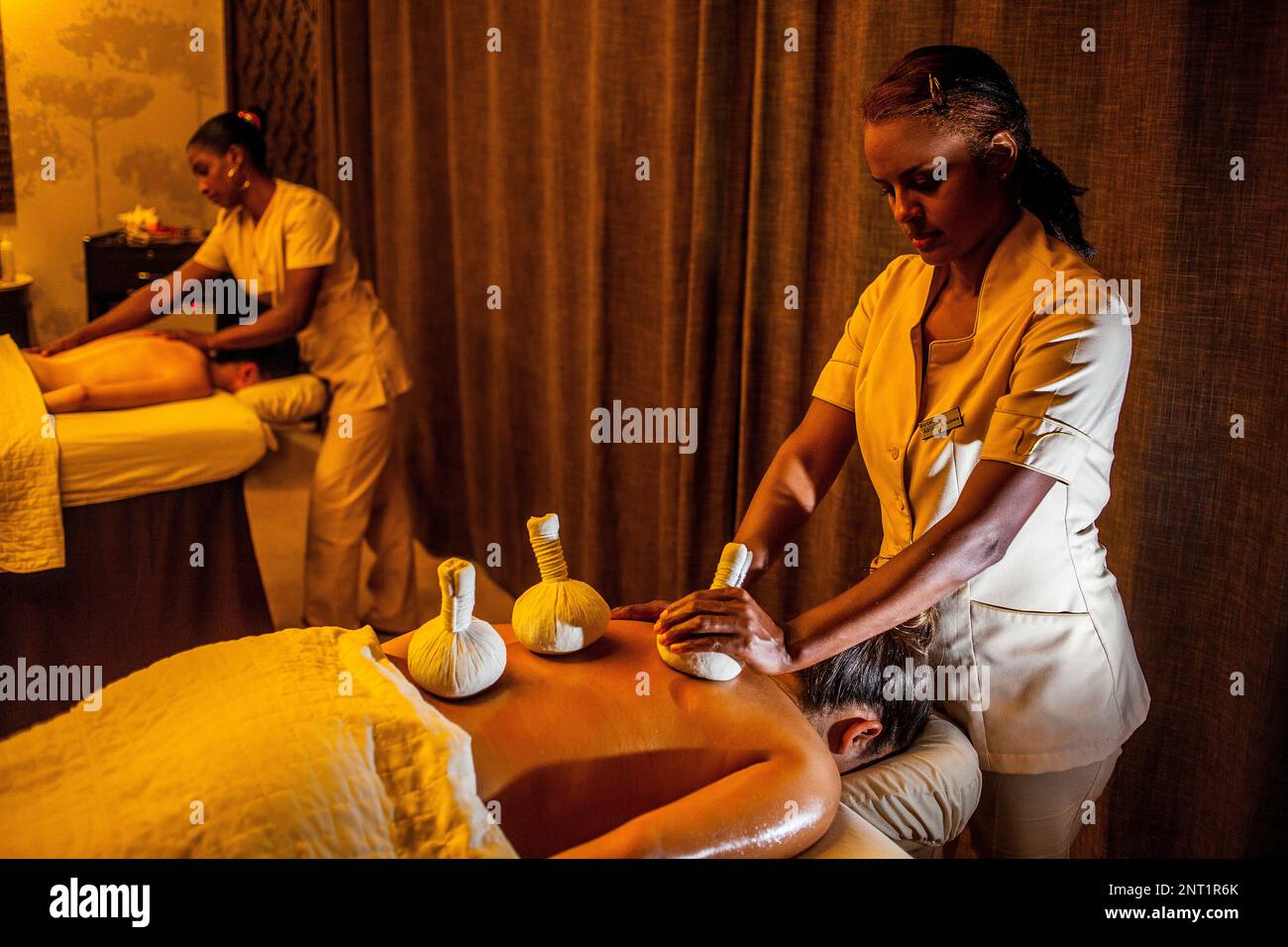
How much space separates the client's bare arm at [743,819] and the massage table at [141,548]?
175cm

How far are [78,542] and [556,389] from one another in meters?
1.29

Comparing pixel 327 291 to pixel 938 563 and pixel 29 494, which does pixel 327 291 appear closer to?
pixel 29 494

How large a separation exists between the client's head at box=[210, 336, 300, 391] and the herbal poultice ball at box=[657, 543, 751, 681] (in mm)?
2017

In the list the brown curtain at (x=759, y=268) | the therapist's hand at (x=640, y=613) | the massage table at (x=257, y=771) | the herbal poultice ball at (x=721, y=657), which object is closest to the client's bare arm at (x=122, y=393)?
the brown curtain at (x=759, y=268)

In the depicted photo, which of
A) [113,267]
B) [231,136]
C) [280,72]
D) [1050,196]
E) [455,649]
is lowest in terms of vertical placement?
[455,649]

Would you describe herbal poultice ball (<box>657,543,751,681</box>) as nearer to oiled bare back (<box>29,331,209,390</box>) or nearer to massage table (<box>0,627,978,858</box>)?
massage table (<box>0,627,978,858</box>)

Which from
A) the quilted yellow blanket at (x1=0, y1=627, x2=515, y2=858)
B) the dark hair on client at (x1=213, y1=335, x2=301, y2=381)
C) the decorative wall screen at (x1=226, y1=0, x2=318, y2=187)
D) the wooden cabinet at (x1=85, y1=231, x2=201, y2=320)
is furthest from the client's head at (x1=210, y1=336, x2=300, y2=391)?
the quilted yellow blanket at (x1=0, y1=627, x2=515, y2=858)

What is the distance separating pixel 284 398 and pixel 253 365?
16cm

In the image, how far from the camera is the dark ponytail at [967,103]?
4.17 feet

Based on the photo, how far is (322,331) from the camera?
3180 millimetres

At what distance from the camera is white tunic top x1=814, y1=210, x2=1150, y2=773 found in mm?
1247

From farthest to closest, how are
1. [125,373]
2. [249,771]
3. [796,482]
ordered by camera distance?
[125,373]
[796,482]
[249,771]

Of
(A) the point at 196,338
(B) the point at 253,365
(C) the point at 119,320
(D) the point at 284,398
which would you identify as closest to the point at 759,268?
(D) the point at 284,398
